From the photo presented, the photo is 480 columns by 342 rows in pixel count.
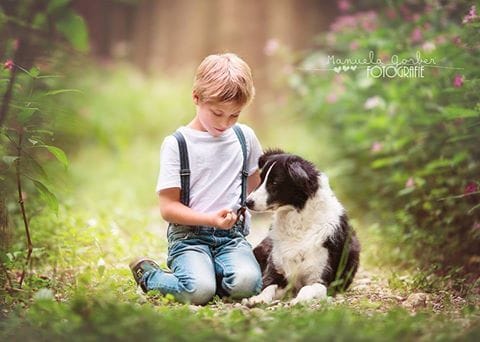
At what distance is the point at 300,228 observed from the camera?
4.00 m

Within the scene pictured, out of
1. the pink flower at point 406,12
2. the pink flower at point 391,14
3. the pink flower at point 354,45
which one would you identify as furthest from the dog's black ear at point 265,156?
the pink flower at point 391,14

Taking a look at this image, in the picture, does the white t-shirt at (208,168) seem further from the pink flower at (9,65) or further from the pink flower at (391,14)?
the pink flower at (391,14)

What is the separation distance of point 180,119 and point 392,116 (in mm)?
5769

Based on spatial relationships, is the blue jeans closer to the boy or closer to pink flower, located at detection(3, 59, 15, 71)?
the boy

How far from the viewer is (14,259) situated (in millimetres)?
4062

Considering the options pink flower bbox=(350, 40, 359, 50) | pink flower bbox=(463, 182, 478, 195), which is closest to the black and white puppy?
pink flower bbox=(463, 182, 478, 195)

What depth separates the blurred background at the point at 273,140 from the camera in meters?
3.83

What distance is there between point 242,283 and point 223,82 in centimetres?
105

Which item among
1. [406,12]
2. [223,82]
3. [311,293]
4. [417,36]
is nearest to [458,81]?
[417,36]

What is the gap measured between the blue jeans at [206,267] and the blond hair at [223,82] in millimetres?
718

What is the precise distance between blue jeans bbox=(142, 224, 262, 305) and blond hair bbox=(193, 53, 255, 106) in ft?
2.36

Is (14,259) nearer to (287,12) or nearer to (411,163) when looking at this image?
(411,163)

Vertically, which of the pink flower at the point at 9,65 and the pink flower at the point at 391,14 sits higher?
the pink flower at the point at 391,14

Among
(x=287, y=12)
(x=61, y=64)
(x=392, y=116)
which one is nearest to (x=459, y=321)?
(x=61, y=64)
